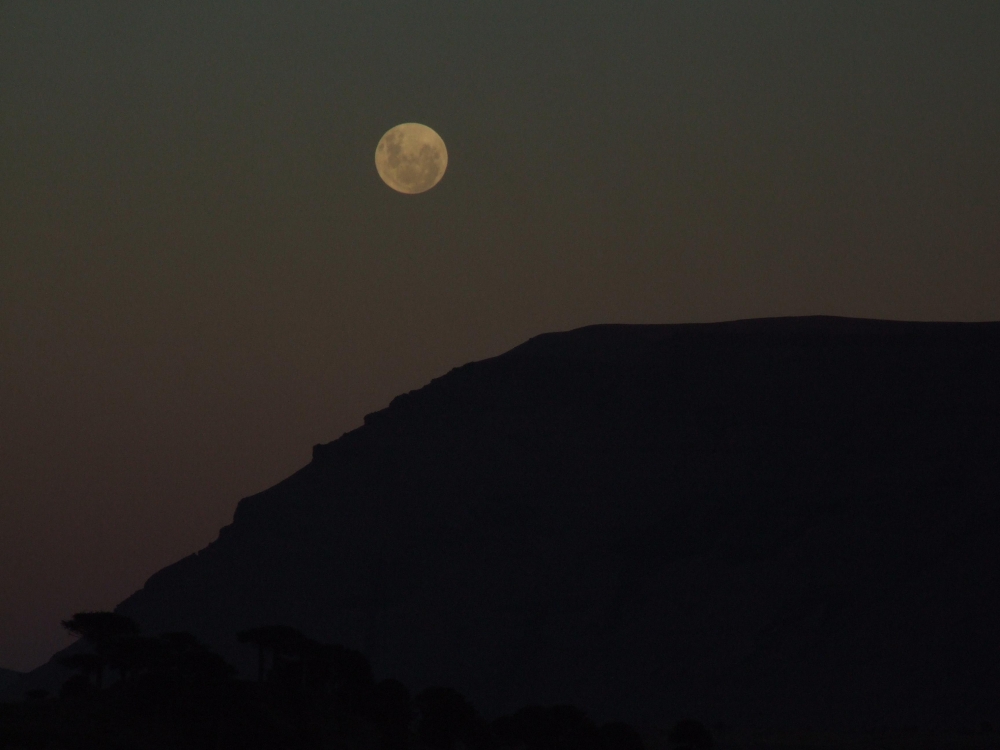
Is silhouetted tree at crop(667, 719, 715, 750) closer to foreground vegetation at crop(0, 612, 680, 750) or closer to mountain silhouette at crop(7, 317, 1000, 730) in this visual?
foreground vegetation at crop(0, 612, 680, 750)

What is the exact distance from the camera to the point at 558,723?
7238 cm

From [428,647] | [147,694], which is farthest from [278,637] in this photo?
[428,647]

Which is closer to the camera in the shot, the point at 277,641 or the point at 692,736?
the point at 277,641

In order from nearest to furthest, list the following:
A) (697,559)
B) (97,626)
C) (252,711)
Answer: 1. (252,711)
2. (97,626)
3. (697,559)

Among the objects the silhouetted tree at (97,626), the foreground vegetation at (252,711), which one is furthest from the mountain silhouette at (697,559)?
the silhouetted tree at (97,626)

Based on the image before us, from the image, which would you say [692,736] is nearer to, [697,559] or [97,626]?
[97,626]

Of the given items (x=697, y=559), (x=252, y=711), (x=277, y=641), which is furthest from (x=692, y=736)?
(x=697, y=559)

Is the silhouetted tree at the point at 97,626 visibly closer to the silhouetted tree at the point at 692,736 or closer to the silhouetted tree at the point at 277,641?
the silhouetted tree at the point at 277,641

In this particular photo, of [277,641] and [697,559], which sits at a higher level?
[697,559]

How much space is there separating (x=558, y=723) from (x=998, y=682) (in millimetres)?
78638

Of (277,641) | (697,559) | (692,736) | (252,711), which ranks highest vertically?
(697,559)

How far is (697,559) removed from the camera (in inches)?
6850

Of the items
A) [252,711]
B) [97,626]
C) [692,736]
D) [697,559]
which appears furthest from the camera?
[697,559]

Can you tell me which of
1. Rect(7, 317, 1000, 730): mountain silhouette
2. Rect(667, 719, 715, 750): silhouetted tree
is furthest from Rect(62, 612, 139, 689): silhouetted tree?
Rect(7, 317, 1000, 730): mountain silhouette
